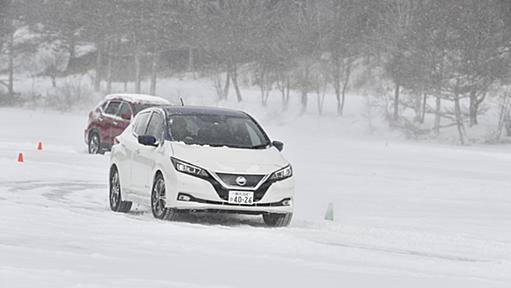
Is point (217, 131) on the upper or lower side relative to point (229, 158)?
upper

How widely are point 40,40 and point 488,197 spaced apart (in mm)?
71283

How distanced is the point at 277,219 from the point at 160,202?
1.49m

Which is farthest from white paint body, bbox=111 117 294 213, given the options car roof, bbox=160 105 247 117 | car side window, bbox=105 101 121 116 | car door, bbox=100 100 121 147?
car side window, bbox=105 101 121 116

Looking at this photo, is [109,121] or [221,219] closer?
[221,219]

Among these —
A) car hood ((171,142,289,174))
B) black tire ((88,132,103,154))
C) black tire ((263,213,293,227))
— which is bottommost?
black tire ((88,132,103,154))

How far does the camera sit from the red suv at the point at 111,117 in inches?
1171

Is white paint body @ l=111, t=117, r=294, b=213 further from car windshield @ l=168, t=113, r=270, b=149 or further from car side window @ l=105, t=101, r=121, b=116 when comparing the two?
car side window @ l=105, t=101, r=121, b=116

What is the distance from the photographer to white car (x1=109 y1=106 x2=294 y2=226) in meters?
13.5

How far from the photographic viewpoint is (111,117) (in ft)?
98.8

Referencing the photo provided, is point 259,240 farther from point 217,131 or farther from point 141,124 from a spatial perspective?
point 141,124

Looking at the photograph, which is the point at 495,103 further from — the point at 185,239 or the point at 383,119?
the point at 185,239

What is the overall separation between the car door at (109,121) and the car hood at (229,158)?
16041 millimetres

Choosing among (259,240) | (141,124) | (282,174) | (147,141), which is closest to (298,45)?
(141,124)

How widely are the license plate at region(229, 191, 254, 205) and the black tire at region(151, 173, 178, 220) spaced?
793 millimetres
